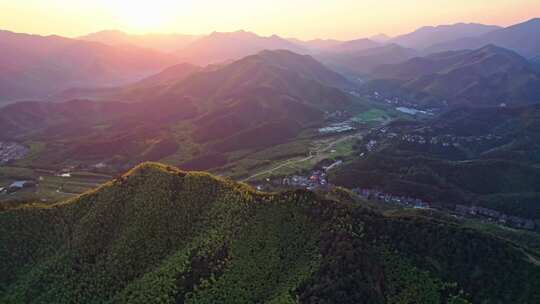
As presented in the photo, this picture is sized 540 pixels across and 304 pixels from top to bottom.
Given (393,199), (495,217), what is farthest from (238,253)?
(495,217)

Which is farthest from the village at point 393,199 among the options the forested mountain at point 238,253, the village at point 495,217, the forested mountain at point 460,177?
the forested mountain at point 238,253

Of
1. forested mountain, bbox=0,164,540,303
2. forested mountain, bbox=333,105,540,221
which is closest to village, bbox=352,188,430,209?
forested mountain, bbox=333,105,540,221

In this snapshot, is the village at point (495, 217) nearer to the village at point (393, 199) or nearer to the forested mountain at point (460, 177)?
the forested mountain at point (460, 177)

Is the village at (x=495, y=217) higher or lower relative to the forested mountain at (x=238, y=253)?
lower

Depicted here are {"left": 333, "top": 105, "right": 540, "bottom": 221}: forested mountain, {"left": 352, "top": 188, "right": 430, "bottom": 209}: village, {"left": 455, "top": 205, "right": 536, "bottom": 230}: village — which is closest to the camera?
{"left": 455, "top": 205, "right": 536, "bottom": 230}: village

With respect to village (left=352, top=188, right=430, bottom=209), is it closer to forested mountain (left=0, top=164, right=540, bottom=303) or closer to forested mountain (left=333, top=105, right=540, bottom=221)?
forested mountain (left=333, top=105, right=540, bottom=221)

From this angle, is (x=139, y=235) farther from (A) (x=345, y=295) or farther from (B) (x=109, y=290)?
(A) (x=345, y=295)

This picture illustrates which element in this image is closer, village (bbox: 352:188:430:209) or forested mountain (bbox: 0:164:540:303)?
forested mountain (bbox: 0:164:540:303)

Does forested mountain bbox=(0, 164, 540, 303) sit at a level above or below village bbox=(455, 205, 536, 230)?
above

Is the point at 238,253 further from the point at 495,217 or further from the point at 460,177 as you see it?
the point at 460,177
